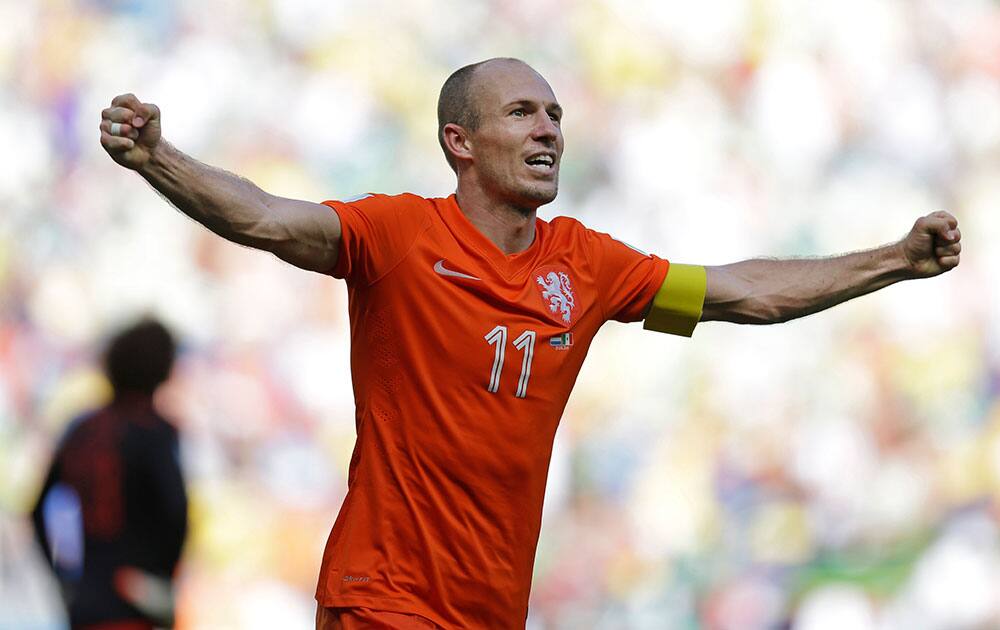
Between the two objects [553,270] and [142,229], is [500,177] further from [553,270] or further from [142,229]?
[142,229]

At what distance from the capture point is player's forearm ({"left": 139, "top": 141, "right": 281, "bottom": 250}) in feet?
9.24

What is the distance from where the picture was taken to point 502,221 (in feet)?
11.0

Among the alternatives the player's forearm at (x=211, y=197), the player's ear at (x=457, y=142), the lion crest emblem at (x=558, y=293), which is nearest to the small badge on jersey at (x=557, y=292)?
the lion crest emblem at (x=558, y=293)

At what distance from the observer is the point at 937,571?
6949 millimetres

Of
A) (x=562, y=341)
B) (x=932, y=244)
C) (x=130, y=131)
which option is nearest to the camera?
(x=130, y=131)

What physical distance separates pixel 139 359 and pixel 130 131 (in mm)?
1711

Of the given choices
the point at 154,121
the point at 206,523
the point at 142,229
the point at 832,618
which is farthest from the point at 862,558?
the point at 154,121

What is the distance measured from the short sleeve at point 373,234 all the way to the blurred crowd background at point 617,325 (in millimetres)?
3556

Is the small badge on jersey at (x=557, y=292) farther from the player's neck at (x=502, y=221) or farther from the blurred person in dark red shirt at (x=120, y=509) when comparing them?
the blurred person in dark red shirt at (x=120, y=509)

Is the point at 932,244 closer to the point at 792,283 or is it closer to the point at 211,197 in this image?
the point at 792,283

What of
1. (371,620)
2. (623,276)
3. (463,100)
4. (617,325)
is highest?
(617,325)

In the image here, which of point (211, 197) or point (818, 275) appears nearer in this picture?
point (211, 197)

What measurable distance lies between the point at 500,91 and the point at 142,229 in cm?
370

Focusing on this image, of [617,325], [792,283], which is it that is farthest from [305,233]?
[617,325]
